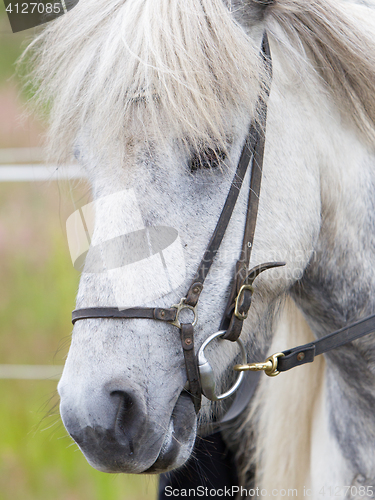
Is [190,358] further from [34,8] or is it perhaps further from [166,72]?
[34,8]

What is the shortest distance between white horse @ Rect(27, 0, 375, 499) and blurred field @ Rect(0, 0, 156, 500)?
1427 millimetres

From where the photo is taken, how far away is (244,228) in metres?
0.95

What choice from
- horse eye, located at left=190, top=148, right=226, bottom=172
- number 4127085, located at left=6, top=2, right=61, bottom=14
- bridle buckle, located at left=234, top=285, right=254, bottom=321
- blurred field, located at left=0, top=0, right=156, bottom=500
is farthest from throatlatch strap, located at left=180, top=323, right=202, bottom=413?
blurred field, located at left=0, top=0, right=156, bottom=500

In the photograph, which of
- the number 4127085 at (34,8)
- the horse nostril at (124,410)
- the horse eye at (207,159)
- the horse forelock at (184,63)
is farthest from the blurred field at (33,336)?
the horse nostril at (124,410)

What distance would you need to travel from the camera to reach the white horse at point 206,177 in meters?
0.84

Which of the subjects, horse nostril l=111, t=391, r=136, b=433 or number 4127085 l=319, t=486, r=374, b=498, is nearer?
horse nostril l=111, t=391, r=136, b=433

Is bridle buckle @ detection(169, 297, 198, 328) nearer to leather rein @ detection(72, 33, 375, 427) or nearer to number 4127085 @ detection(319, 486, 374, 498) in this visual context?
leather rein @ detection(72, 33, 375, 427)

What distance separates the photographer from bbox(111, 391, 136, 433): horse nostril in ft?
2.66

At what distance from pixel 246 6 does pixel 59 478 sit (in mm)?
2379

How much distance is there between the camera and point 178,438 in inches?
34.7

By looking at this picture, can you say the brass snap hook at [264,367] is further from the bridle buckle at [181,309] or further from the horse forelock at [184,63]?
the horse forelock at [184,63]

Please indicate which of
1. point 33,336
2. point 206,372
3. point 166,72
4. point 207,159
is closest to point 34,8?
point 166,72

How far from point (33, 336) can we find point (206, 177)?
211cm

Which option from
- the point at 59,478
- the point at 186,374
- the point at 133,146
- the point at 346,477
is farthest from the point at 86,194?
the point at 59,478
